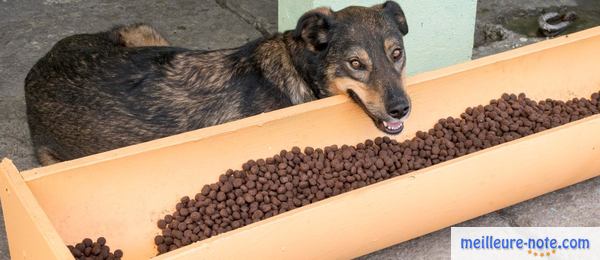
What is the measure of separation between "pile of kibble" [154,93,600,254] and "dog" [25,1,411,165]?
0.27 metres

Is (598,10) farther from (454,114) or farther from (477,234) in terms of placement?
(477,234)

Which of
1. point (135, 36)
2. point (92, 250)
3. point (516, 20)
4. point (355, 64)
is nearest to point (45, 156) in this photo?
point (135, 36)

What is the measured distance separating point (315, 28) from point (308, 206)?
4.20 ft

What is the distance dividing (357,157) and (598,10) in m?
3.74

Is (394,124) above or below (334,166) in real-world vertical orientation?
above

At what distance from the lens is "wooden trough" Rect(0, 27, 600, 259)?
12.0 feet

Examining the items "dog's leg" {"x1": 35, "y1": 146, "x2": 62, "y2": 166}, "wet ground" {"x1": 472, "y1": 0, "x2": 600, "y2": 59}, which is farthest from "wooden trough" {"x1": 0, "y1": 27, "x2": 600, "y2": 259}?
"wet ground" {"x1": 472, "y1": 0, "x2": 600, "y2": 59}

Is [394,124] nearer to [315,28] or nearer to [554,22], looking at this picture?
[315,28]

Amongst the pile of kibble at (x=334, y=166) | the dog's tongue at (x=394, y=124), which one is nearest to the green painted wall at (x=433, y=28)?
the pile of kibble at (x=334, y=166)

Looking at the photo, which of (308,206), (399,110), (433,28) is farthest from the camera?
(433,28)

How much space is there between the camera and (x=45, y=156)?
16.4 feet

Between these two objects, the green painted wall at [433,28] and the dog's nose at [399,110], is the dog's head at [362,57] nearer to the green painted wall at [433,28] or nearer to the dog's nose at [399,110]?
the dog's nose at [399,110]

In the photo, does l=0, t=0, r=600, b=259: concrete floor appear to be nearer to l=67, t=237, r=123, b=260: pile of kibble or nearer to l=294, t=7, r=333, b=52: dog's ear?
l=67, t=237, r=123, b=260: pile of kibble

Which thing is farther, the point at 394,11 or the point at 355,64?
the point at 394,11
